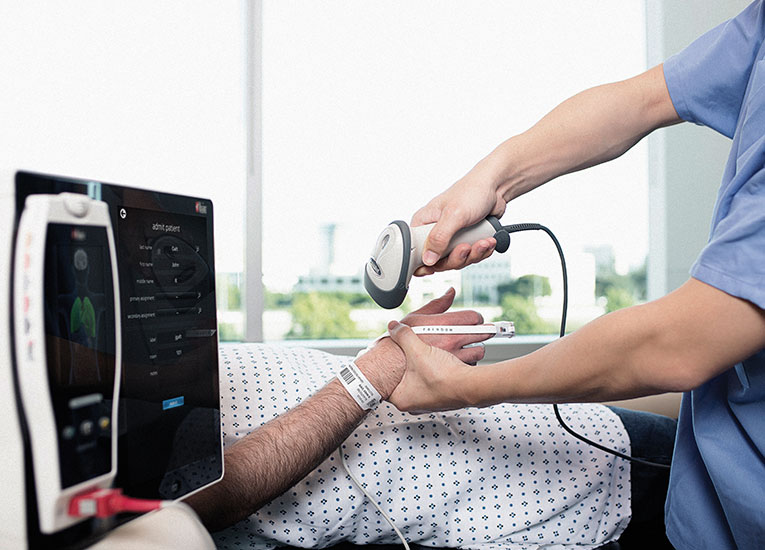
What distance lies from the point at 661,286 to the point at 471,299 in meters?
0.78

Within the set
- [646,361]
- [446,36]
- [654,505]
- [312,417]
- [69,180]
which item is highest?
[446,36]

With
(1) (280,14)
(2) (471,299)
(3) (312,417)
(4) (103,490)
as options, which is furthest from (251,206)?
(4) (103,490)

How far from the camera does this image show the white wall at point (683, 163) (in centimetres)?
234

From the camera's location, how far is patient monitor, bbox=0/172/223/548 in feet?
1.52

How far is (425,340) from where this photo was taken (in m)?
1.11

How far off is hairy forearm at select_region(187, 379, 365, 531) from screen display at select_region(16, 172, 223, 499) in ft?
0.50

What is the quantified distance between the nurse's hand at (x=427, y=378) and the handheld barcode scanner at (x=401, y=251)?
80 millimetres

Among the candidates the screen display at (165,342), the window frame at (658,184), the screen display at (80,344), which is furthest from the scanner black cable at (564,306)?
the window frame at (658,184)

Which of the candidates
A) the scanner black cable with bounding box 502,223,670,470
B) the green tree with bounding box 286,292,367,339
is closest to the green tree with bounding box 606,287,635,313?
the green tree with bounding box 286,292,367,339

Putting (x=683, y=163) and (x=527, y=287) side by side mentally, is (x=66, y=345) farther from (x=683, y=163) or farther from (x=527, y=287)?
(x=683, y=163)

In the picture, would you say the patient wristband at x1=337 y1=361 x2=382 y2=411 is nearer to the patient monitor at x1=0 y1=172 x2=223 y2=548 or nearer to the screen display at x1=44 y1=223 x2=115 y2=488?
the patient monitor at x1=0 y1=172 x2=223 y2=548

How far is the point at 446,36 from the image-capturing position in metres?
2.34

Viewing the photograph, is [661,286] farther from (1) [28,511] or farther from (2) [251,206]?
(1) [28,511]

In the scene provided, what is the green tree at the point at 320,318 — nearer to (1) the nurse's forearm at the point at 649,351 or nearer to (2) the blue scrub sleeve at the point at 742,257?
(1) the nurse's forearm at the point at 649,351
